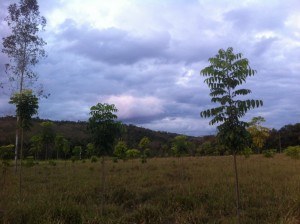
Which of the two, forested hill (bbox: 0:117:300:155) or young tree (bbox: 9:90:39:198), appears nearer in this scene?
young tree (bbox: 9:90:39:198)

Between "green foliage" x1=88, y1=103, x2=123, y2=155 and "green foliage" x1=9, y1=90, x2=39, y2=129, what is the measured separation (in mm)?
2826

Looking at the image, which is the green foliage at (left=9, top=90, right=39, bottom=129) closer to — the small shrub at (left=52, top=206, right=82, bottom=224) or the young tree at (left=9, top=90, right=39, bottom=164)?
the young tree at (left=9, top=90, right=39, bottom=164)

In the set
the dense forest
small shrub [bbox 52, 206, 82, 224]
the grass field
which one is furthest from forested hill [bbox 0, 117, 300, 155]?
small shrub [bbox 52, 206, 82, 224]

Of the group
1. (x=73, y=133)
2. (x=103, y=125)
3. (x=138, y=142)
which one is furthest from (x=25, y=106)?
(x=73, y=133)

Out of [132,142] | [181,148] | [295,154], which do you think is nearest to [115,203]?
[181,148]

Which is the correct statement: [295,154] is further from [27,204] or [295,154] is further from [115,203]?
[27,204]

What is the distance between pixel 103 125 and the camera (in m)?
12.6

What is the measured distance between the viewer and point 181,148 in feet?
86.7

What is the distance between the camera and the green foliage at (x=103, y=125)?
12609 mm

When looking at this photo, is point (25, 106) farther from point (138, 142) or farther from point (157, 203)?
point (138, 142)

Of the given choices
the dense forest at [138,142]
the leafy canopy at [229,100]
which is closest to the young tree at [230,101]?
the leafy canopy at [229,100]

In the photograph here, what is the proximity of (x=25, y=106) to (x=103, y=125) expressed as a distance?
11.8 ft

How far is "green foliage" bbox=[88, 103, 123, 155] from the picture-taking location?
12609mm

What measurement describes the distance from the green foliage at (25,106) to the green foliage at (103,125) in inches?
111
